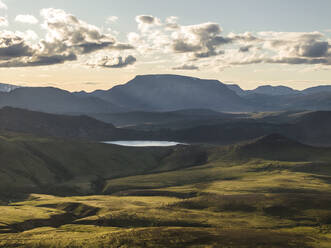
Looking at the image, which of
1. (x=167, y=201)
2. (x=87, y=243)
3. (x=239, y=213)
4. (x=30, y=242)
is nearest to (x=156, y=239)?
(x=87, y=243)

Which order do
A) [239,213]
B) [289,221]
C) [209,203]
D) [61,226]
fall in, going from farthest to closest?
[209,203] < [239,213] < [289,221] < [61,226]

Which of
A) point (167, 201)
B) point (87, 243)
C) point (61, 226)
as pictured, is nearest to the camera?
point (87, 243)

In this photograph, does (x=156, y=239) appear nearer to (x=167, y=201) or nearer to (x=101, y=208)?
(x=101, y=208)

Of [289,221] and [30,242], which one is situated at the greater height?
[30,242]

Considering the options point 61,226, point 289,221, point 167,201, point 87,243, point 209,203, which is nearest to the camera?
point 87,243

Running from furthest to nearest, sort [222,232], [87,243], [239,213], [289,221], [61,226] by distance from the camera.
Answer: [239,213] < [289,221] < [61,226] < [222,232] < [87,243]

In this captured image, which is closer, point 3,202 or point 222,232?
point 222,232

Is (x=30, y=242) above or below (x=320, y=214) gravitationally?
above

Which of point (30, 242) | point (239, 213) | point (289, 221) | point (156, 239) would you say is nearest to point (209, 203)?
point (239, 213)

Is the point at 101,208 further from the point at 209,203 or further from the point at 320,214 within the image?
the point at 320,214
